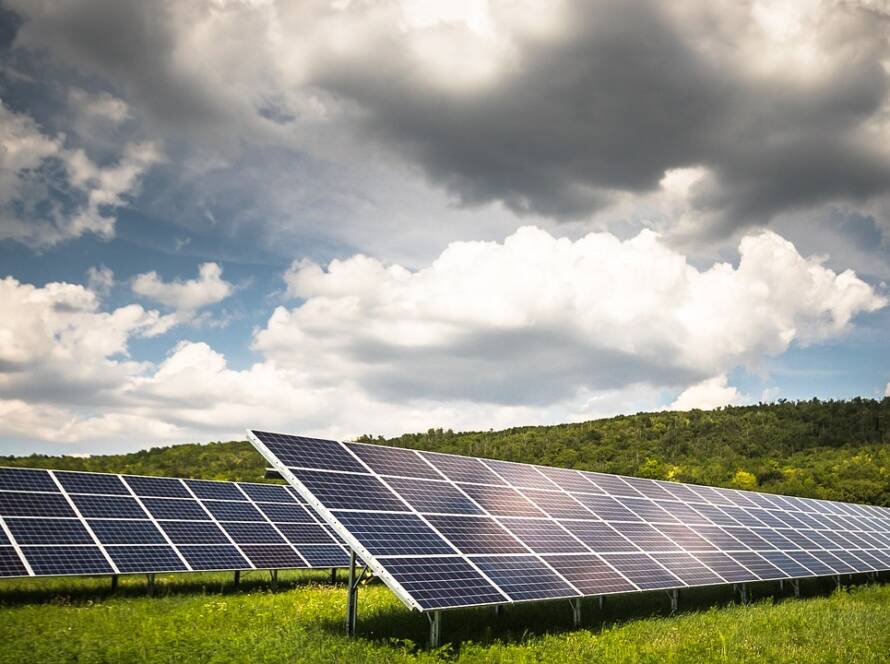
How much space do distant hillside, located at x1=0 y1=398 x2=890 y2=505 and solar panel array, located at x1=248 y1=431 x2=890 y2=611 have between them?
196ft

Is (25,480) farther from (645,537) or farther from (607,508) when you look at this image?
(645,537)

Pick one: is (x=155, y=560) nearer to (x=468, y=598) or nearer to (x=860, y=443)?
(x=468, y=598)

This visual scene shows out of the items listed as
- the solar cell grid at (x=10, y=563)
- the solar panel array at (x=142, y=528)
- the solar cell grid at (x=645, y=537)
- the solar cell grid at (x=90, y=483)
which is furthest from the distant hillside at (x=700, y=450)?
the solar cell grid at (x=645, y=537)

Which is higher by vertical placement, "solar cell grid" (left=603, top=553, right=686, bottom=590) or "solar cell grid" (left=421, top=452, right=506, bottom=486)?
"solar cell grid" (left=421, top=452, right=506, bottom=486)

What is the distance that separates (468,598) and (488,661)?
1553 mm

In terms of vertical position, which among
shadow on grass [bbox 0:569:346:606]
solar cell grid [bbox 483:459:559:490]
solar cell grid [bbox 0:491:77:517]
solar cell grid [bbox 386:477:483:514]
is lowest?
shadow on grass [bbox 0:569:346:606]

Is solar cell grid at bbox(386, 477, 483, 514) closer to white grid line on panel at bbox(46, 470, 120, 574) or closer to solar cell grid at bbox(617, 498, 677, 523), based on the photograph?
solar cell grid at bbox(617, 498, 677, 523)

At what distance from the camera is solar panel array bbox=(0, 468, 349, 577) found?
26406mm

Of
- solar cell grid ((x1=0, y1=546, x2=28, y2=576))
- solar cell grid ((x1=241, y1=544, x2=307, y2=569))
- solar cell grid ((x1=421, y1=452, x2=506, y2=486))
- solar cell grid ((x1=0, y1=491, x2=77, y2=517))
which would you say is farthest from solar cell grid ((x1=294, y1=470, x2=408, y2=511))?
solar cell grid ((x1=0, y1=491, x2=77, y2=517))

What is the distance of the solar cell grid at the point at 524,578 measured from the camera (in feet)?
63.7

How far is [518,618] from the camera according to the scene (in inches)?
942

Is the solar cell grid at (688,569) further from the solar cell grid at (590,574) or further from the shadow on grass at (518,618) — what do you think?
the solar cell grid at (590,574)

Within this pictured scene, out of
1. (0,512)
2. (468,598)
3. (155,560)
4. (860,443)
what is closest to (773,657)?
(468,598)

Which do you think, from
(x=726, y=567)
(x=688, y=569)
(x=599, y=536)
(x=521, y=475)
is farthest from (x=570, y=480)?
(x=726, y=567)
